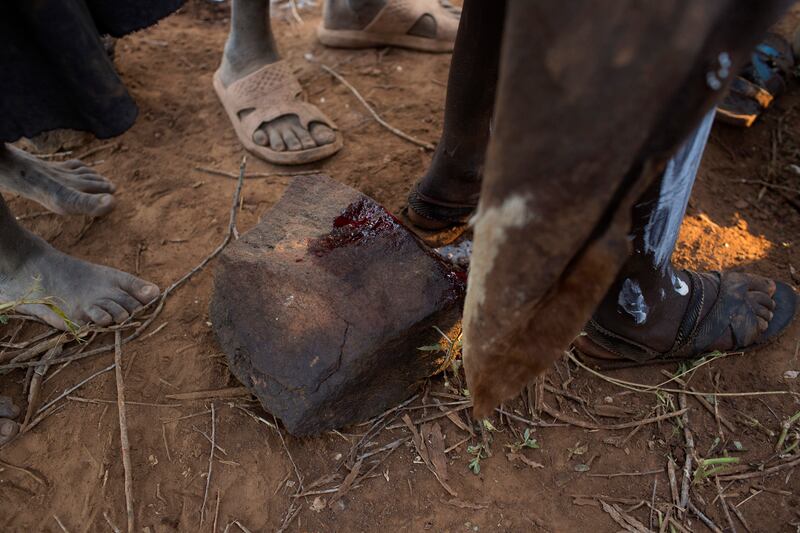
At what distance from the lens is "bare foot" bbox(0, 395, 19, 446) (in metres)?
1.67

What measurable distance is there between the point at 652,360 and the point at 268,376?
1.21 m

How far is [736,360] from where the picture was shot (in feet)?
6.15

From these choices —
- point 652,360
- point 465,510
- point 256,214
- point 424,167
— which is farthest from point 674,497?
point 256,214

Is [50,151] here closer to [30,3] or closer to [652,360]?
[30,3]

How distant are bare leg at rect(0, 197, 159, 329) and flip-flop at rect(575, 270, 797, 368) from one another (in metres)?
1.52

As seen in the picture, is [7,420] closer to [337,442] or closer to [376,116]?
[337,442]

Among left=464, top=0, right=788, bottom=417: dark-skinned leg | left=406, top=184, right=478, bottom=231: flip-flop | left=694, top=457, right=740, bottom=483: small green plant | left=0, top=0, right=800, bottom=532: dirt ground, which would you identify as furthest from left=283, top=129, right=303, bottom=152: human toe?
left=694, top=457, right=740, bottom=483: small green plant

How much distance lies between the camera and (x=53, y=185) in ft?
7.28

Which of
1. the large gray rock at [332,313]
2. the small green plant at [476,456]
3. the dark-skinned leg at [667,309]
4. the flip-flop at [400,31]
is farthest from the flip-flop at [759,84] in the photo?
the small green plant at [476,456]

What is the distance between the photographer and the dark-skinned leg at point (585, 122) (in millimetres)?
708

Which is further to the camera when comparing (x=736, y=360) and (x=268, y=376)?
(x=736, y=360)

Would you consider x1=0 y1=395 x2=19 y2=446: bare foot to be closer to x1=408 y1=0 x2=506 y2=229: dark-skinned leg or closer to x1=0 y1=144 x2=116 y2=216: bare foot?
x1=0 y1=144 x2=116 y2=216: bare foot

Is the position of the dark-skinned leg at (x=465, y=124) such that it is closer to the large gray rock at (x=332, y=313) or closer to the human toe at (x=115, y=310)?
the large gray rock at (x=332, y=313)

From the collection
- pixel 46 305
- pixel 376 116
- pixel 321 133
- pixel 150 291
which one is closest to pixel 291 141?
pixel 321 133
